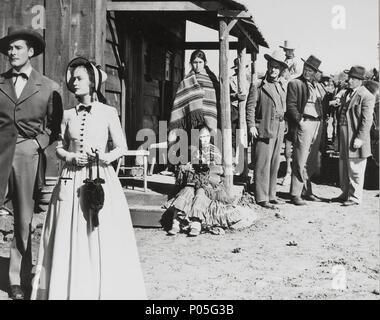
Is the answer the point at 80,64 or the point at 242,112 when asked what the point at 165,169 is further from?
the point at 80,64

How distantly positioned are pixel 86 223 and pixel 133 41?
648 centimetres

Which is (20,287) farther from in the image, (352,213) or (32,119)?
(352,213)

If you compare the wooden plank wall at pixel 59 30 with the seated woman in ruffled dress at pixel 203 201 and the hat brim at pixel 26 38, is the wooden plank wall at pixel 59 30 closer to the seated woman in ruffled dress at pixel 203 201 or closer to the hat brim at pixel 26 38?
the seated woman in ruffled dress at pixel 203 201

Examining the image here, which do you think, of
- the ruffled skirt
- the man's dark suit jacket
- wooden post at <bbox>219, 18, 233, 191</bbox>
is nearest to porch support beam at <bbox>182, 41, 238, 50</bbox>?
wooden post at <bbox>219, 18, 233, 191</bbox>

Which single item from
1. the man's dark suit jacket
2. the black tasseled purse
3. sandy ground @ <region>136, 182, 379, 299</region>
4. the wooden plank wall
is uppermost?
the wooden plank wall

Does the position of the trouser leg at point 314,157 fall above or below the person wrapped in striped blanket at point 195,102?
below

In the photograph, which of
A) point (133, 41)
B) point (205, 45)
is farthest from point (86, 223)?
point (205, 45)

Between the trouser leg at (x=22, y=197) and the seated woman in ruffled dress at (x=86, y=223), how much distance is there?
45cm

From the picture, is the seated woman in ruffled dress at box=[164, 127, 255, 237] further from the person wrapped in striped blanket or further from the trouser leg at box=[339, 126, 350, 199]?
the trouser leg at box=[339, 126, 350, 199]

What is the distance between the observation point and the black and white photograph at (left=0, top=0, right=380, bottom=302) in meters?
4.33

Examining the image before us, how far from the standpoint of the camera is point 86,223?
4.25 meters

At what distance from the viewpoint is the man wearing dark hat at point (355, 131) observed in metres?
9.45

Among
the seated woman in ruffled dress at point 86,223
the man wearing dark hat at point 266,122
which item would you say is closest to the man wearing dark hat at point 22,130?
the seated woman in ruffled dress at point 86,223

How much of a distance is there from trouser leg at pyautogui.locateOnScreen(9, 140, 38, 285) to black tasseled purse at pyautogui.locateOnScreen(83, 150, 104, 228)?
77 centimetres
